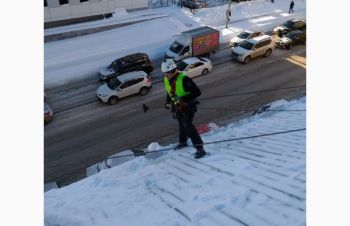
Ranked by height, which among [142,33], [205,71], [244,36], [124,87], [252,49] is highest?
[142,33]

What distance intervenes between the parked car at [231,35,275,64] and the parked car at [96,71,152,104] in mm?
6962

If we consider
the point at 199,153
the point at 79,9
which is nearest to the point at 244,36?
the point at 79,9

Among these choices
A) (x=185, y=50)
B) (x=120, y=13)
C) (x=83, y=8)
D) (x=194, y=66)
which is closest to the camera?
(x=194, y=66)

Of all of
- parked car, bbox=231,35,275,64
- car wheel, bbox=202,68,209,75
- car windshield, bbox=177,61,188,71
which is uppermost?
parked car, bbox=231,35,275,64

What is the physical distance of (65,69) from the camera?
2528 centimetres

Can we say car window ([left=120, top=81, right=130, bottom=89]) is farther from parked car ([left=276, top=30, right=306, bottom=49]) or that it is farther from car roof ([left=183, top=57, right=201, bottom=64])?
parked car ([left=276, top=30, right=306, bottom=49])

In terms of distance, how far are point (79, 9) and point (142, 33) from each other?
601cm

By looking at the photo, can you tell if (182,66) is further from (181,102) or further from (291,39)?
(181,102)

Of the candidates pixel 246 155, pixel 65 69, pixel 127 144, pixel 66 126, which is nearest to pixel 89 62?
pixel 65 69

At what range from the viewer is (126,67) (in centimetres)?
2300

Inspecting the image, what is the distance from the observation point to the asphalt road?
16.7m

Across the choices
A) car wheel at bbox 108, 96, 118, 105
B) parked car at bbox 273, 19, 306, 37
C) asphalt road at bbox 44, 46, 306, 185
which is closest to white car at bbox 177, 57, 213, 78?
asphalt road at bbox 44, 46, 306, 185

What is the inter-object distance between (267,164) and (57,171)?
10.5 meters

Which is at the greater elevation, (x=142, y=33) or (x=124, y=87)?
(x=142, y=33)
